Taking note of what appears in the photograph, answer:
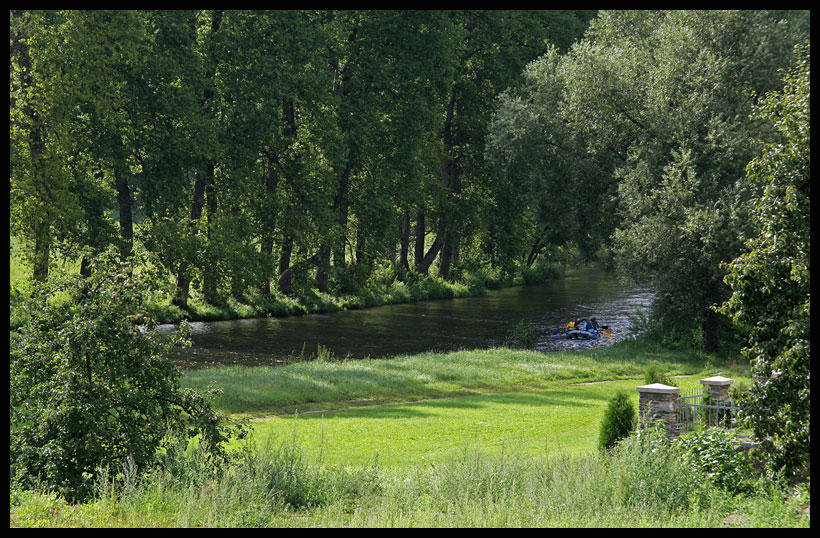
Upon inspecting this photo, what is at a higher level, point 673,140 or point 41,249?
point 673,140

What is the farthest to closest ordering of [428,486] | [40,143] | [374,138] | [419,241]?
[419,241], [374,138], [40,143], [428,486]

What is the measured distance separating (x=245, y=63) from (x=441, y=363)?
69.8 ft

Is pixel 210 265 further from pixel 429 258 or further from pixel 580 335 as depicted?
pixel 429 258

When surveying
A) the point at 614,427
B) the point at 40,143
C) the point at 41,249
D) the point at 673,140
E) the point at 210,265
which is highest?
the point at 40,143

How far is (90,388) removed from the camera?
1277 cm

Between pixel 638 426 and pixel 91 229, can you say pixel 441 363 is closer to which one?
pixel 638 426

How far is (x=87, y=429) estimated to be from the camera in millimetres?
12680

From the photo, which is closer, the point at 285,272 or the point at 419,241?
the point at 285,272

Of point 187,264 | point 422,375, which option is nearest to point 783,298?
point 422,375

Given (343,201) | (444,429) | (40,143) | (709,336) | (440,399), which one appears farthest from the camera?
(343,201)

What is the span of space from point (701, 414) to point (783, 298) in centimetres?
654

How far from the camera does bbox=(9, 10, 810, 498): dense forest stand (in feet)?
109

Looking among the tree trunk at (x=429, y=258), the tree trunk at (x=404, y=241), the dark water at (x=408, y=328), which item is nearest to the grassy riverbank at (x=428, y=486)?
the dark water at (x=408, y=328)
